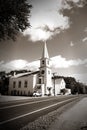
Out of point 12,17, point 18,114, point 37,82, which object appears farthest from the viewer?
point 37,82

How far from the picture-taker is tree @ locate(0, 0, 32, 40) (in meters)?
10.4

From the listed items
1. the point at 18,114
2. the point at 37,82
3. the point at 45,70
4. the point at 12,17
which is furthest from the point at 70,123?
the point at 45,70

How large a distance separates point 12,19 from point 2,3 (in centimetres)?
184

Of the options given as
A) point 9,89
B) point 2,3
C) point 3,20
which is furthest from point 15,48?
point 9,89

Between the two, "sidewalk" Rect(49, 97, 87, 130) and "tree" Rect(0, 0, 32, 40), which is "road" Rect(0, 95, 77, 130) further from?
"tree" Rect(0, 0, 32, 40)

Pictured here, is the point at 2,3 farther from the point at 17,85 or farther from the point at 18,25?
the point at 17,85

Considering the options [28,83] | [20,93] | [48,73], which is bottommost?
[20,93]

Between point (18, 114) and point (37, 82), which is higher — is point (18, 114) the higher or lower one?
the lower one

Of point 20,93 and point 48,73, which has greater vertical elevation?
point 48,73

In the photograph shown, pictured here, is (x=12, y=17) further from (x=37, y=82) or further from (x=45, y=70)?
(x=45, y=70)

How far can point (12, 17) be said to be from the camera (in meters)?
11.6

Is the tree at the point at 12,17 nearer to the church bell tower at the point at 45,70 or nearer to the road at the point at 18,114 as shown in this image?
the road at the point at 18,114

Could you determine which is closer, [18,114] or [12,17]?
[18,114]

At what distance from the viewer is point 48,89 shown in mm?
58719
